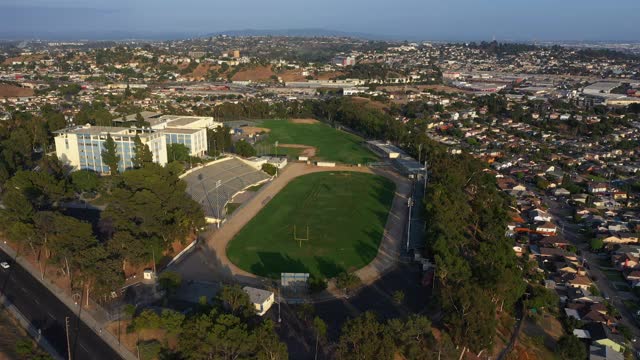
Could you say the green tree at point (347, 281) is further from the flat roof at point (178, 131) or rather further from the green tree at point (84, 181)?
the flat roof at point (178, 131)

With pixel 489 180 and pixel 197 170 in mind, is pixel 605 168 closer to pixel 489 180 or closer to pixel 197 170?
pixel 489 180

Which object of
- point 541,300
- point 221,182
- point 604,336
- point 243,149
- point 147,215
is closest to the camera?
point 604,336

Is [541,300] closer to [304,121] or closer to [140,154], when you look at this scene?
[140,154]

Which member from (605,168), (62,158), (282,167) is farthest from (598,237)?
(62,158)

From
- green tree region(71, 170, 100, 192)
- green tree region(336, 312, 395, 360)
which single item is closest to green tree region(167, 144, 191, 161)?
green tree region(71, 170, 100, 192)

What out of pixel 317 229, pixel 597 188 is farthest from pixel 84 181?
pixel 597 188
